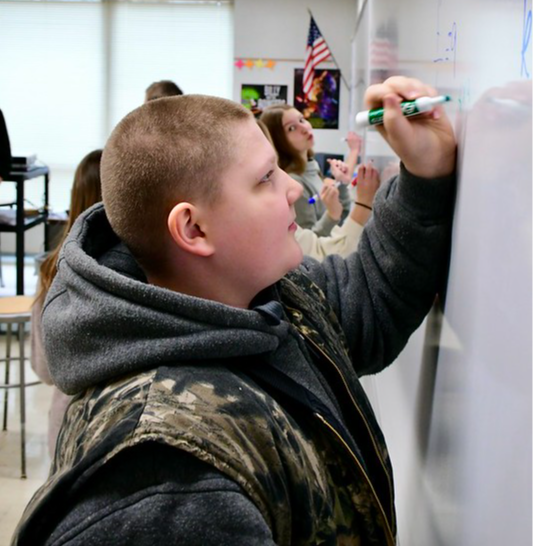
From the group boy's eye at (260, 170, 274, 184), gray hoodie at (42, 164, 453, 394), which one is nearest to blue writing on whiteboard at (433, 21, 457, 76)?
gray hoodie at (42, 164, 453, 394)

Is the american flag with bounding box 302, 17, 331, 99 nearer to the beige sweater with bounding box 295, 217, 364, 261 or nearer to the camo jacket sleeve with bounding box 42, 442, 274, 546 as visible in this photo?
the beige sweater with bounding box 295, 217, 364, 261

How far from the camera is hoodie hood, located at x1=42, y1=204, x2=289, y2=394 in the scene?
74 cm

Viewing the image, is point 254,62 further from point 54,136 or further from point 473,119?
point 473,119

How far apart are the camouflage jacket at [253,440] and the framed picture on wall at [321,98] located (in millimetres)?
5803

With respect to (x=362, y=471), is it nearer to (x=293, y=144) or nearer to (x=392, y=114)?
(x=392, y=114)

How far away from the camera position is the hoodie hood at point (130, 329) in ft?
2.43

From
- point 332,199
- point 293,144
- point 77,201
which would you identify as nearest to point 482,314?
point 77,201

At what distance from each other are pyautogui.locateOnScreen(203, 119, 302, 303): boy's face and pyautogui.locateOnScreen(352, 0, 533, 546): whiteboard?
22cm

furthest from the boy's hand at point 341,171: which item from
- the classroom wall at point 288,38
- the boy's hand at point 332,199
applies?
the classroom wall at point 288,38

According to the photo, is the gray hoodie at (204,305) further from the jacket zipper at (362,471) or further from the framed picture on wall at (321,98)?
the framed picture on wall at (321,98)

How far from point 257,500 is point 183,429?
0.10 meters

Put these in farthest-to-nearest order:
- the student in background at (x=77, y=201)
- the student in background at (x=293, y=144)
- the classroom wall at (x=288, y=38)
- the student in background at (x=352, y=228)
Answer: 1. the classroom wall at (x=288, y=38)
2. the student in background at (x=293, y=144)
3. the student in background at (x=77, y=201)
4. the student in background at (x=352, y=228)

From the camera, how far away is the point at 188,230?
847mm

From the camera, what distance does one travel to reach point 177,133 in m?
0.84
